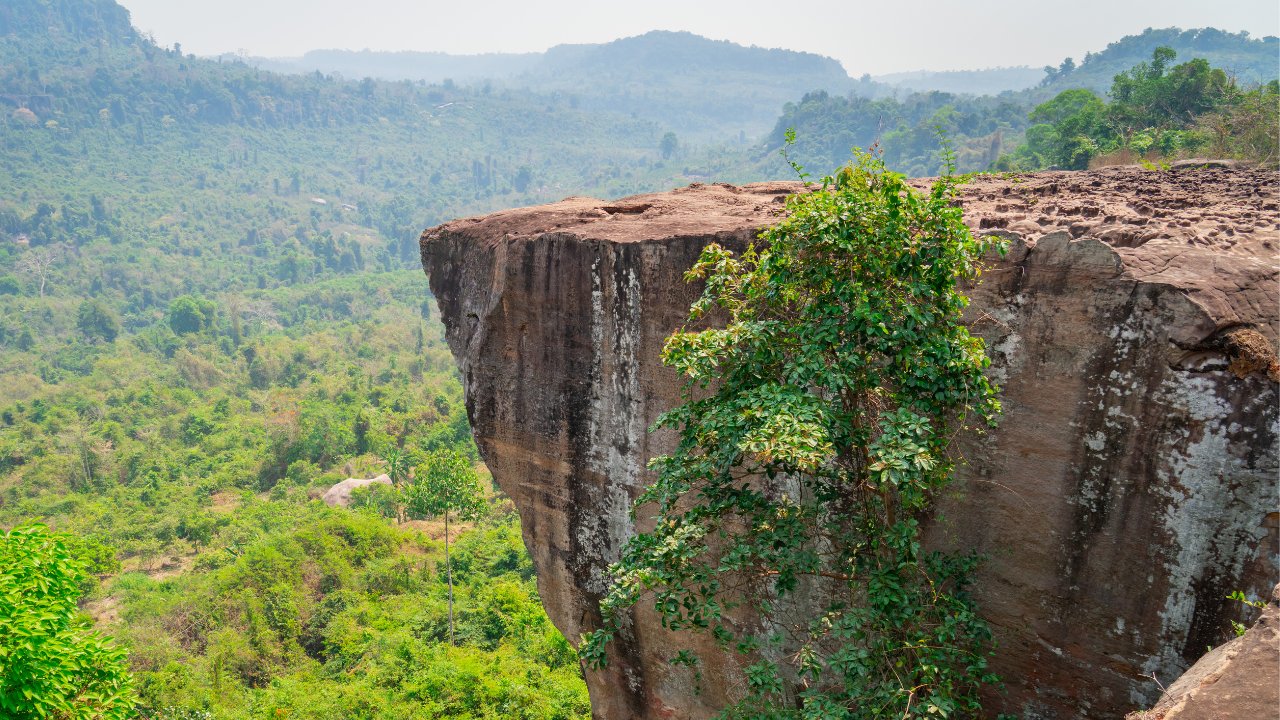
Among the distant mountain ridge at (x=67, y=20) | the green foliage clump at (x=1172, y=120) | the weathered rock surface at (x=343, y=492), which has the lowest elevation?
the weathered rock surface at (x=343, y=492)

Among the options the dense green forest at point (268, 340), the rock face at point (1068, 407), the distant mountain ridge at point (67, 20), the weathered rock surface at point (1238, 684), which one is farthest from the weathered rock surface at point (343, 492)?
the distant mountain ridge at point (67, 20)

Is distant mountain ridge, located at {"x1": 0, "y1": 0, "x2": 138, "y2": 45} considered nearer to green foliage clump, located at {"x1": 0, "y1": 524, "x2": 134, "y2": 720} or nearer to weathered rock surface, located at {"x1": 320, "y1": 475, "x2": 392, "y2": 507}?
weathered rock surface, located at {"x1": 320, "y1": 475, "x2": 392, "y2": 507}

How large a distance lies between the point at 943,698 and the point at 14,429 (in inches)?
1766

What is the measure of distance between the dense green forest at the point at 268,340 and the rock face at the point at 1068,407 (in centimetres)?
471

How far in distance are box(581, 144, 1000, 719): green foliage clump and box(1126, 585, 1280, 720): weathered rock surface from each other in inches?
36.1

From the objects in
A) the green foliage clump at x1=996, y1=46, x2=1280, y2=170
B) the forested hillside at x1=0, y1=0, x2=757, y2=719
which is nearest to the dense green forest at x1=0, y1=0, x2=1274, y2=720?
the forested hillside at x1=0, y1=0, x2=757, y2=719

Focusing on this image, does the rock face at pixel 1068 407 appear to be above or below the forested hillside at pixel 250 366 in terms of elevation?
above

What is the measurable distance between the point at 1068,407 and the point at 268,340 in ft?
188

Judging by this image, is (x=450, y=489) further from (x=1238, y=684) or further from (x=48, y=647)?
(x=1238, y=684)

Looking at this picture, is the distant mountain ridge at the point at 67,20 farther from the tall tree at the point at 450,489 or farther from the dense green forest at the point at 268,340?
the tall tree at the point at 450,489

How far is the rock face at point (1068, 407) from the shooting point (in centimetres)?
403

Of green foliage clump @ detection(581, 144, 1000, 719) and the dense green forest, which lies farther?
the dense green forest

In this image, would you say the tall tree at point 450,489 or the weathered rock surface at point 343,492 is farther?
the weathered rock surface at point 343,492

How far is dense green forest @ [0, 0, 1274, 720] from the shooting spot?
1745cm
